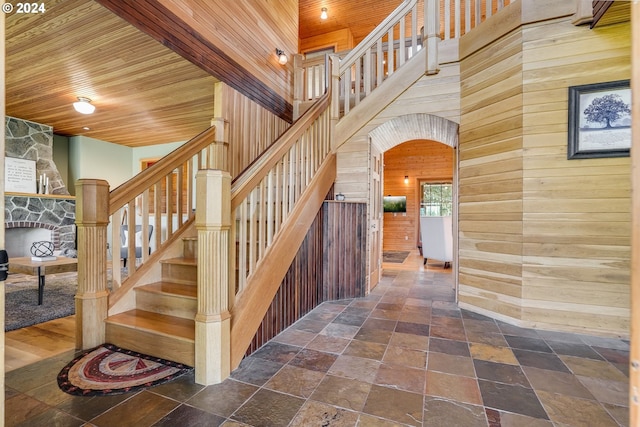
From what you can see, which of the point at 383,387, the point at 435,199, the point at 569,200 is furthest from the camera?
the point at 435,199

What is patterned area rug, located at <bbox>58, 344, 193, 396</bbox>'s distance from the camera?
1648mm

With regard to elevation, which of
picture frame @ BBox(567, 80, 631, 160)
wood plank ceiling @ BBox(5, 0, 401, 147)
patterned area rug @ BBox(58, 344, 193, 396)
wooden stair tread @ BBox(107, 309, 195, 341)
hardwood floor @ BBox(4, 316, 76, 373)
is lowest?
hardwood floor @ BBox(4, 316, 76, 373)

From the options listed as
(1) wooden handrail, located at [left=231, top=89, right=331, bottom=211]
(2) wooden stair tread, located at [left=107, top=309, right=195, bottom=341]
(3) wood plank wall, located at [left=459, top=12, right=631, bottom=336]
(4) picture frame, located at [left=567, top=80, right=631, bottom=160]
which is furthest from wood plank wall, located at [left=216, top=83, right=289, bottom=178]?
(4) picture frame, located at [left=567, top=80, right=631, bottom=160]

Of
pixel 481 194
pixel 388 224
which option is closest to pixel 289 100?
pixel 481 194

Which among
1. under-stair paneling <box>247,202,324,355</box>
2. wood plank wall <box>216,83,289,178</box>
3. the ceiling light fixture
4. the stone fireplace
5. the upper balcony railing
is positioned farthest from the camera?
the stone fireplace

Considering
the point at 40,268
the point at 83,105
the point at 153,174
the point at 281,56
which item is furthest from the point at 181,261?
the point at 281,56

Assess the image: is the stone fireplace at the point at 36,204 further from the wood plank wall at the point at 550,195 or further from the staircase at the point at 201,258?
the wood plank wall at the point at 550,195

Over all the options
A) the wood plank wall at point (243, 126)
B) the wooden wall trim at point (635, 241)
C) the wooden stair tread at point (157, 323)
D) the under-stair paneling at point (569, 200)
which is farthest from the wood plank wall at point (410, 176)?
the wooden wall trim at point (635, 241)

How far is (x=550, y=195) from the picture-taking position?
8.45ft

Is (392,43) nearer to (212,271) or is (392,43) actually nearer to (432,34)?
(432,34)

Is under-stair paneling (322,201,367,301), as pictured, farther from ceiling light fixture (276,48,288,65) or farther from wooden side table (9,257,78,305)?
wooden side table (9,257,78,305)

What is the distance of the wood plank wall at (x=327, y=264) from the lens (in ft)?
8.64

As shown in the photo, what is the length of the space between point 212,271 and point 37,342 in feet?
5.65

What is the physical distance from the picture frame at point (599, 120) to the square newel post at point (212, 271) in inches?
112
